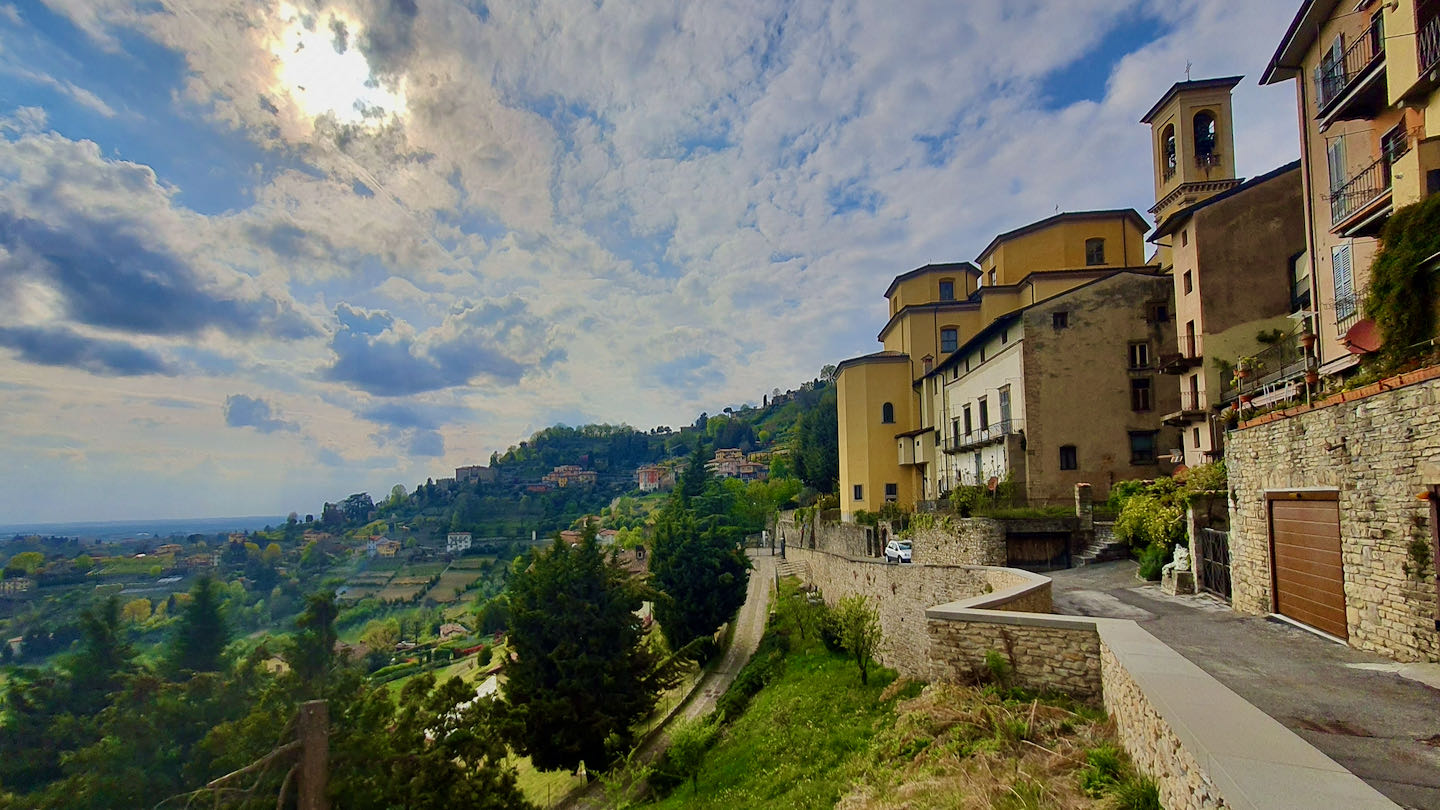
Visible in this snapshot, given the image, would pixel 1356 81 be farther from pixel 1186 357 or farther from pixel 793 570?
pixel 793 570

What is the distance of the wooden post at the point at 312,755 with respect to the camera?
10164 mm

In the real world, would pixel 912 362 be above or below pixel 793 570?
above

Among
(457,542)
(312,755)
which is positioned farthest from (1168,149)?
(457,542)

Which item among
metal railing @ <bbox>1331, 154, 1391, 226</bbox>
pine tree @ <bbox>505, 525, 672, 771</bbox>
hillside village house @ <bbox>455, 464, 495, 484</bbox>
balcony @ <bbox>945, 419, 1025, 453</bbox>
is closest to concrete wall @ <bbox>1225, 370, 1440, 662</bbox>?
metal railing @ <bbox>1331, 154, 1391, 226</bbox>

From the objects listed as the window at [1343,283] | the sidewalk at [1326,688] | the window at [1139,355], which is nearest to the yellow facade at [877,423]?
the window at [1139,355]

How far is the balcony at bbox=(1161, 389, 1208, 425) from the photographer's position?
20641mm

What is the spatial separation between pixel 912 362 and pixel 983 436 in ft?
33.1

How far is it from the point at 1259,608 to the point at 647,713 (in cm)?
1698

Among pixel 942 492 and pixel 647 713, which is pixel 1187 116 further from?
pixel 647 713

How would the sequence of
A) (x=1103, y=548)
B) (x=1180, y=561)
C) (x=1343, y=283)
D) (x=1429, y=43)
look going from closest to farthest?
(x=1429, y=43) → (x=1180, y=561) → (x=1343, y=283) → (x=1103, y=548)

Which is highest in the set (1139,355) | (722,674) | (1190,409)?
(1139,355)

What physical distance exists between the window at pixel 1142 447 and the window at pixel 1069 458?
203 cm

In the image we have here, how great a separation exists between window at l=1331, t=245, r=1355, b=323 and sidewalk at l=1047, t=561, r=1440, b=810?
7.55 meters

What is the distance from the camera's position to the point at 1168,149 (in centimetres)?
2714
